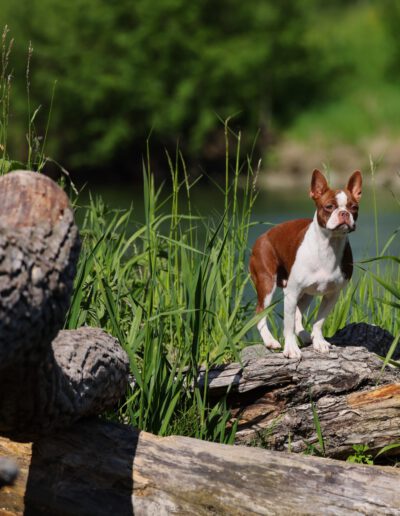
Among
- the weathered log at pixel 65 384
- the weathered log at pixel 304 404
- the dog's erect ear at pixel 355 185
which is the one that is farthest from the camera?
the dog's erect ear at pixel 355 185

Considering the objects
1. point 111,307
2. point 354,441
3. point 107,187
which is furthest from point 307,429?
point 107,187

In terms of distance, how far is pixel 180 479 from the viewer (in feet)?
12.7

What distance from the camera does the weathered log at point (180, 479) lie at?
380 cm

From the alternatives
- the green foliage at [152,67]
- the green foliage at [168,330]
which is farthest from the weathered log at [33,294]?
the green foliage at [152,67]

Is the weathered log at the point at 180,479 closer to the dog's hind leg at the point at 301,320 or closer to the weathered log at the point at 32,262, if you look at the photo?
the weathered log at the point at 32,262

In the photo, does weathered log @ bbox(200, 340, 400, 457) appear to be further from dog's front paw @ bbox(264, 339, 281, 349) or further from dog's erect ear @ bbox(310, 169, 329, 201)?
dog's erect ear @ bbox(310, 169, 329, 201)

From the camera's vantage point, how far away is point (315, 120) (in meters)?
40.6

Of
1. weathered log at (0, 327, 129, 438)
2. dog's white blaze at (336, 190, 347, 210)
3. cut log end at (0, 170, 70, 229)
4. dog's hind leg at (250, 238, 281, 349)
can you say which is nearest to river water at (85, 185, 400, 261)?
dog's hind leg at (250, 238, 281, 349)

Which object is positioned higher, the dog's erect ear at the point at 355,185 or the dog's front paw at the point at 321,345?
the dog's erect ear at the point at 355,185

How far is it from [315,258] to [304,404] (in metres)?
0.74

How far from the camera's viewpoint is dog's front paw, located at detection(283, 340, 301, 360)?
184 inches

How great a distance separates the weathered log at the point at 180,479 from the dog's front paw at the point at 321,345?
971 millimetres

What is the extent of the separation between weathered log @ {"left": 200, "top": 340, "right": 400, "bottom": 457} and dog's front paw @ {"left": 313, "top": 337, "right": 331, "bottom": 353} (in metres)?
0.22

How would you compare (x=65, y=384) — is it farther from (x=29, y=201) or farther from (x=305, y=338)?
(x=305, y=338)
